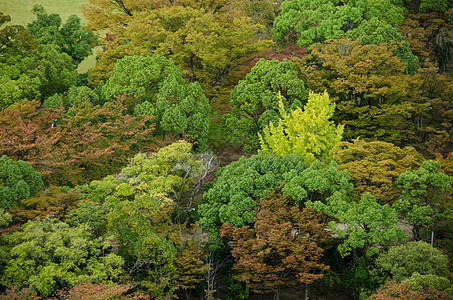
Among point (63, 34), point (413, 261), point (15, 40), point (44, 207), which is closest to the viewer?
point (413, 261)

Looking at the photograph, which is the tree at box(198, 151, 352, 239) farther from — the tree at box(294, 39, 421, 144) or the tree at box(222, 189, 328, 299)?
the tree at box(294, 39, 421, 144)

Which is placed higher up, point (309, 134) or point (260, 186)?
point (309, 134)

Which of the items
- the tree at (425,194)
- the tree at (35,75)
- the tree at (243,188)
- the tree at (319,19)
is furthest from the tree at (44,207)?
the tree at (319,19)

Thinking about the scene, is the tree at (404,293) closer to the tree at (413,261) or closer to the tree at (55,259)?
the tree at (413,261)

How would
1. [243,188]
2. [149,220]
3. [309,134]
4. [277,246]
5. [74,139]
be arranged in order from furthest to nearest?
1. [74,139]
2. [309,134]
3. [243,188]
4. [149,220]
5. [277,246]

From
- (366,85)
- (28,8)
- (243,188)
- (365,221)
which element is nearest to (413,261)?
(365,221)

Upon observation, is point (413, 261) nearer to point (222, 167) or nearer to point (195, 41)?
point (222, 167)

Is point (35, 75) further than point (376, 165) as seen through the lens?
Yes

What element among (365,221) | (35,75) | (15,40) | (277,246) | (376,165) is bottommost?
(277,246)
